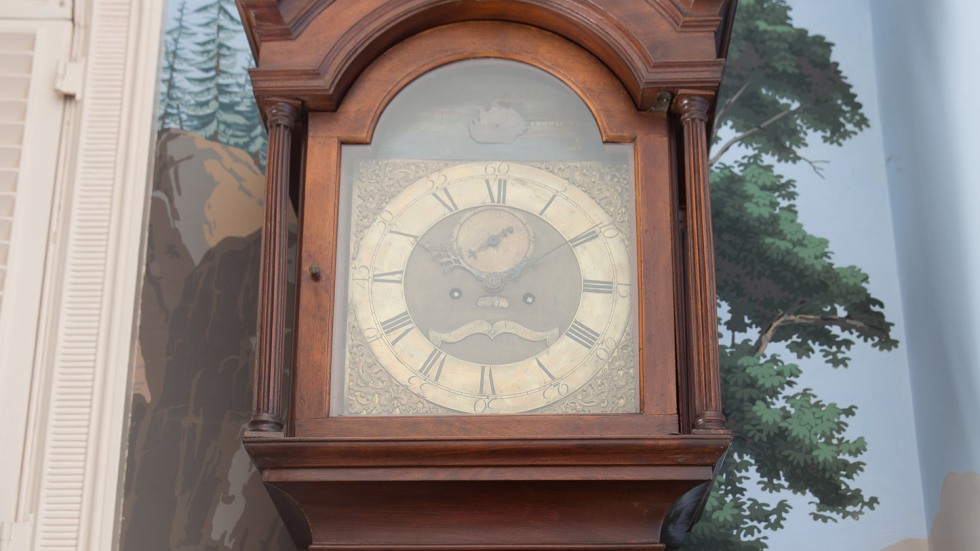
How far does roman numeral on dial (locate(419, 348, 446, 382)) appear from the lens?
2303mm

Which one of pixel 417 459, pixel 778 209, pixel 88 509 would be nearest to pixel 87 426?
pixel 88 509

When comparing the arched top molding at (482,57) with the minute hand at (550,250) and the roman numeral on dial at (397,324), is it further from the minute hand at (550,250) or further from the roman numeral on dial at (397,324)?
the roman numeral on dial at (397,324)

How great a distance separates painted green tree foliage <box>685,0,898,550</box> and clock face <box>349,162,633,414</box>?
1.69 feet

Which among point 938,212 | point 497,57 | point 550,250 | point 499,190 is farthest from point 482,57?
point 938,212

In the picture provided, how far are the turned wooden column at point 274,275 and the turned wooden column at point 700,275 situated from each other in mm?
639

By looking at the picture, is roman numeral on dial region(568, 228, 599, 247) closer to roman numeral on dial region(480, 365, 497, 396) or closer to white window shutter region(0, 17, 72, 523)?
roman numeral on dial region(480, 365, 497, 396)

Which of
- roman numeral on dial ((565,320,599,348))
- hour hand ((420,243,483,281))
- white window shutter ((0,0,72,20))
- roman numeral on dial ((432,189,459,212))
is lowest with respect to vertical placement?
roman numeral on dial ((565,320,599,348))

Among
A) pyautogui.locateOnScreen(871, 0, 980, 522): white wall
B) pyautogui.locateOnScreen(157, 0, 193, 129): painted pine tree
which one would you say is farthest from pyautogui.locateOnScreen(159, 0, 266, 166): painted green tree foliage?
pyautogui.locateOnScreen(871, 0, 980, 522): white wall

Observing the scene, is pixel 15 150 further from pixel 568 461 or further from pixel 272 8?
pixel 568 461

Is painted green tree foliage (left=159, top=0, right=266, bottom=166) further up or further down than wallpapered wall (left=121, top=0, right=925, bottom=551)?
further up

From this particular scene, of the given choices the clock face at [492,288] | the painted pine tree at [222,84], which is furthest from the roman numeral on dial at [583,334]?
the painted pine tree at [222,84]

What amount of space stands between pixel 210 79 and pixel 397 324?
0.93 metres

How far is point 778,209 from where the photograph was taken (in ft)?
9.53

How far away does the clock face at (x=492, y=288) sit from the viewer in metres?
2.30
